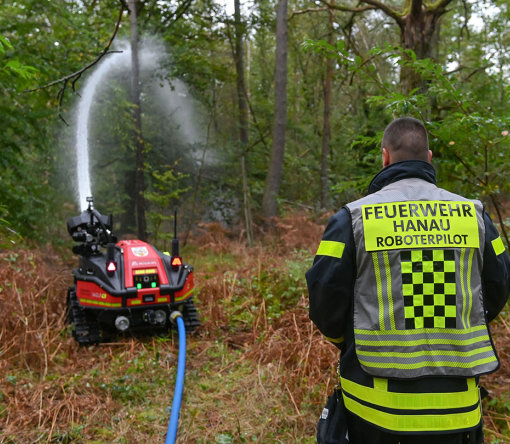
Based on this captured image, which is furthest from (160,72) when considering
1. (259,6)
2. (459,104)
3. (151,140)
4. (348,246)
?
(348,246)

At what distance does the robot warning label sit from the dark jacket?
113mm

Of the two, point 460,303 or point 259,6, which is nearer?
point 460,303

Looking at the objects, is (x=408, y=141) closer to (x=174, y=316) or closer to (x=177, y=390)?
(x=177, y=390)

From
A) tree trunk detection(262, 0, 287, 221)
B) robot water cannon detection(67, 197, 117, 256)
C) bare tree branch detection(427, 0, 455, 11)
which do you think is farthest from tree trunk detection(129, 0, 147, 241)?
bare tree branch detection(427, 0, 455, 11)

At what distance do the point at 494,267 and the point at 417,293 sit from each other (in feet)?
1.59

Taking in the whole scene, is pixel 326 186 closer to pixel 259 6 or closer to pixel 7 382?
pixel 259 6

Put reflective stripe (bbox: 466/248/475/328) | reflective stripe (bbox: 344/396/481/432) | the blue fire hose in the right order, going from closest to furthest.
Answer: reflective stripe (bbox: 344/396/481/432)
reflective stripe (bbox: 466/248/475/328)
the blue fire hose

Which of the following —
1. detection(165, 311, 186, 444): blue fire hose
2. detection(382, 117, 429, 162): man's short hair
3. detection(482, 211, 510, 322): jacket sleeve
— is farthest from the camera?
detection(165, 311, 186, 444): blue fire hose

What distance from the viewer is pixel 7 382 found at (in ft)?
15.2

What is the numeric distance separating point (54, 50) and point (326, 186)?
9.41 metres

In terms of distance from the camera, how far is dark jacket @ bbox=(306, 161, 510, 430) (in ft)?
7.05

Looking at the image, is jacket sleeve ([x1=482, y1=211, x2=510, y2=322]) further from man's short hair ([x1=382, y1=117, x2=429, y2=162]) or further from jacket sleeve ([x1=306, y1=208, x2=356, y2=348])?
jacket sleeve ([x1=306, y1=208, x2=356, y2=348])

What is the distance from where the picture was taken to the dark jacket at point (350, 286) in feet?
7.05

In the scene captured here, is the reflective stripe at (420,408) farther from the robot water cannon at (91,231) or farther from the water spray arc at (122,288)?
the robot water cannon at (91,231)
